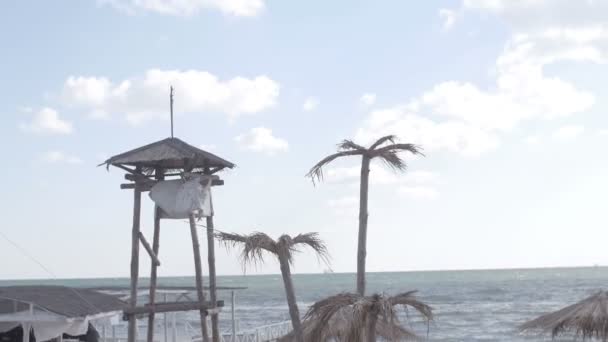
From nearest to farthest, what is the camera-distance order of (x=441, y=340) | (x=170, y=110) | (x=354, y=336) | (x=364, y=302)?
(x=364, y=302) < (x=354, y=336) < (x=170, y=110) < (x=441, y=340)

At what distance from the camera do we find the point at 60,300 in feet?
60.6

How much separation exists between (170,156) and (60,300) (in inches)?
168

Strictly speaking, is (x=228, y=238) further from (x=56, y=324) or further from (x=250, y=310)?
(x=250, y=310)

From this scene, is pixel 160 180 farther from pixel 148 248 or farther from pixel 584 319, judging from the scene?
pixel 584 319

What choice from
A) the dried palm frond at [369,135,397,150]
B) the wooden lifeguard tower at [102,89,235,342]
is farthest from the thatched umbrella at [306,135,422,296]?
the wooden lifeguard tower at [102,89,235,342]

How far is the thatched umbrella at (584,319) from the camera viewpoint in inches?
575

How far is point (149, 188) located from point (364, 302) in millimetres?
7724

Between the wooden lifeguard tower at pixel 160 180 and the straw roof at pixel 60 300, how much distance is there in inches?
57.5

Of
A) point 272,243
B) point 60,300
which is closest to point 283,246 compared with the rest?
point 272,243

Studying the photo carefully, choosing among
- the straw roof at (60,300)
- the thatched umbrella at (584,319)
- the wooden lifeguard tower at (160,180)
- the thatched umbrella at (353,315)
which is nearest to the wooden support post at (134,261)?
the wooden lifeguard tower at (160,180)

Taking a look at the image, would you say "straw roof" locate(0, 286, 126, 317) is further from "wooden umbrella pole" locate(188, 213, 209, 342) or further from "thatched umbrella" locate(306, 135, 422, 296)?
"thatched umbrella" locate(306, 135, 422, 296)

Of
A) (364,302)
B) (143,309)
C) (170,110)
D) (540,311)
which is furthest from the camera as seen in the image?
(540,311)

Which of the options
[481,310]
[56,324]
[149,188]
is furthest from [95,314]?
[481,310]

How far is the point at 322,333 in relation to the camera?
12.1m
